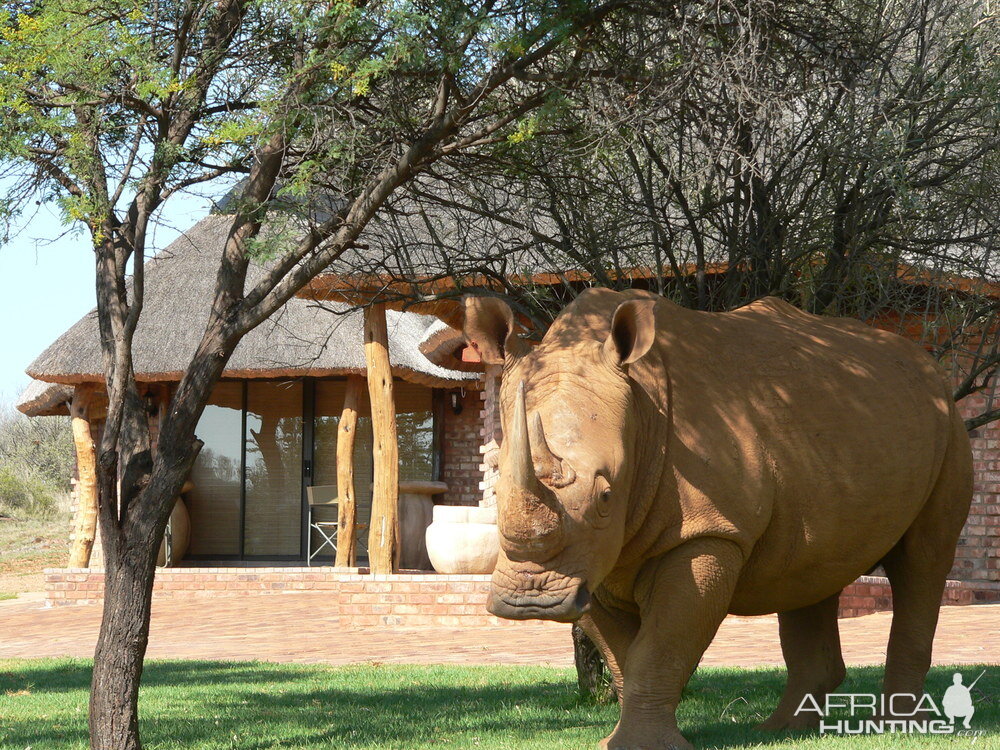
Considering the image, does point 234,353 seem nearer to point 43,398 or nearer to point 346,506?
point 346,506

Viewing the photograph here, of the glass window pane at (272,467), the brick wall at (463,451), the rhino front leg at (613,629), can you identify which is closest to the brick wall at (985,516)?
the brick wall at (463,451)

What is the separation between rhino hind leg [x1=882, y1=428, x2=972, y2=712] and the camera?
5840 mm

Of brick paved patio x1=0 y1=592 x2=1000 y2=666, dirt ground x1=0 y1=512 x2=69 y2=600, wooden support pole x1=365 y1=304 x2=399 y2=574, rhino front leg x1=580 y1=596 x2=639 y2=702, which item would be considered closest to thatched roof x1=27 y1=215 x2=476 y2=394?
wooden support pole x1=365 y1=304 x2=399 y2=574

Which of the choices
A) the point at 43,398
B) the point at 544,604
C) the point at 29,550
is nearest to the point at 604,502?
the point at 544,604

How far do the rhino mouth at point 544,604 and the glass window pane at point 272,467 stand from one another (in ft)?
58.2

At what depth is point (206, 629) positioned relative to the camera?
13.7 m

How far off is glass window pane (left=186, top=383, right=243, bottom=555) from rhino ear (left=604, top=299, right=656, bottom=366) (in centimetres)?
1770

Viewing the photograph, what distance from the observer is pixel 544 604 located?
434cm

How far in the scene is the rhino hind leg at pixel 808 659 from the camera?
5.98 m

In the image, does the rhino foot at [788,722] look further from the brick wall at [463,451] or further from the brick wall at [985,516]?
the brick wall at [463,451]

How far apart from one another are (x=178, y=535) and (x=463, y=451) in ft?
16.0

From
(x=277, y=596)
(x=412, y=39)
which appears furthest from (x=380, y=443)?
(x=412, y=39)

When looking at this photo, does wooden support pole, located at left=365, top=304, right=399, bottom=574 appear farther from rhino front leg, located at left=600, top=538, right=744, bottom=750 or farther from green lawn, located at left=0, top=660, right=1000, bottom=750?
rhino front leg, located at left=600, top=538, right=744, bottom=750

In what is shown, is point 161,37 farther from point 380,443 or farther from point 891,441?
point 380,443
